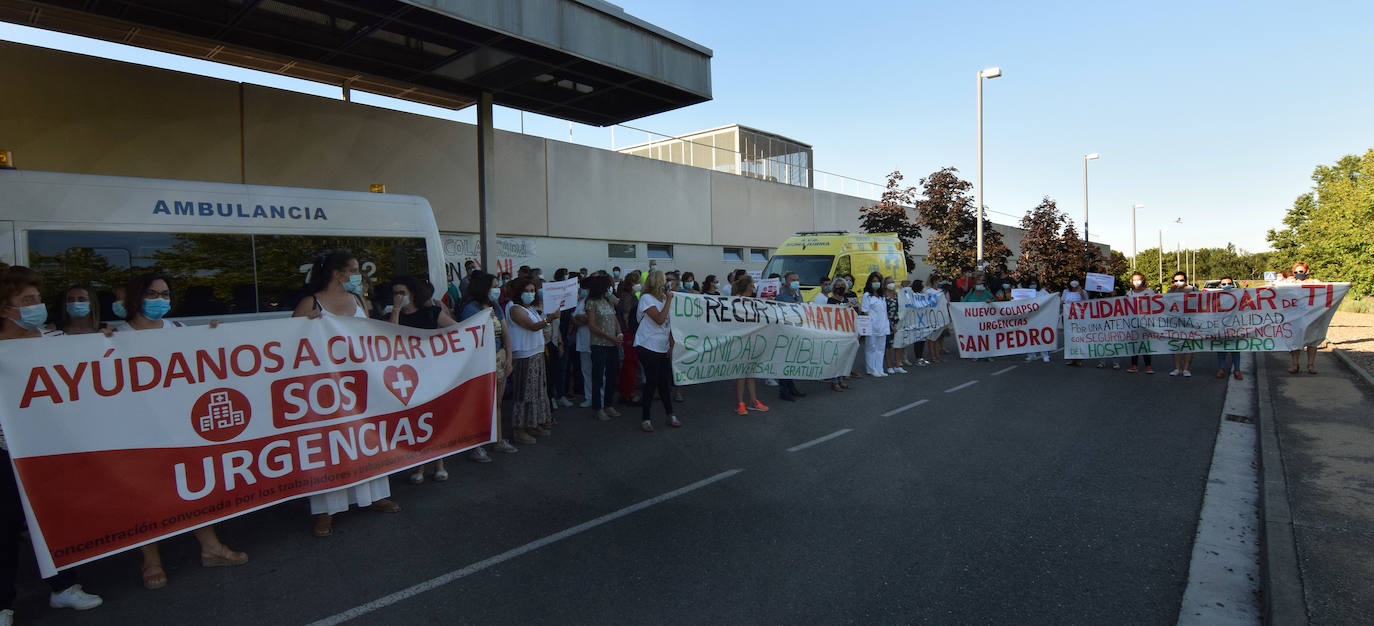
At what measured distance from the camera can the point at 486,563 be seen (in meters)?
4.36

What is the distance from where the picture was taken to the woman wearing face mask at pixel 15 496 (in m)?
3.71

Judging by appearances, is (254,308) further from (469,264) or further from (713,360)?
(469,264)

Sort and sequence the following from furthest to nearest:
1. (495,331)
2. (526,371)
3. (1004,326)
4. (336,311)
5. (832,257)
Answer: (832,257)
(1004,326)
(526,371)
(495,331)
(336,311)

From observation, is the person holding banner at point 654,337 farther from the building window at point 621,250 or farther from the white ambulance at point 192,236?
the building window at point 621,250

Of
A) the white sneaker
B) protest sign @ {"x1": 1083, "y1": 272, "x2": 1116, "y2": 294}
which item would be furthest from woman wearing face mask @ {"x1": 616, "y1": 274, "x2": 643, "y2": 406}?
protest sign @ {"x1": 1083, "y1": 272, "x2": 1116, "y2": 294}

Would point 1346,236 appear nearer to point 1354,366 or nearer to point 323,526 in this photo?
point 1354,366

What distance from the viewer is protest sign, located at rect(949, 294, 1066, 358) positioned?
13.8 m

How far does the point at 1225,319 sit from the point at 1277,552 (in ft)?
30.0

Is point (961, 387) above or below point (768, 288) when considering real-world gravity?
below

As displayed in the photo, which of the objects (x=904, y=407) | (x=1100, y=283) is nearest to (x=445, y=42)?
(x=904, y=407)

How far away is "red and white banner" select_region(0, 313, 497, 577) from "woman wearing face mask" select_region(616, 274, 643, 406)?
166 inches

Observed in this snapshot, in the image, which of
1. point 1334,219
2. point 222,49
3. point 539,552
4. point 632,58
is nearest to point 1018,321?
point 632,58

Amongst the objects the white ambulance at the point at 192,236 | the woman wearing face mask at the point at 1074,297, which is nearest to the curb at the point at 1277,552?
the woman wearing face mask at the point at 1074,297

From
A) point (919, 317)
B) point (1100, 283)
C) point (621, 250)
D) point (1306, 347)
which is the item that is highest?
point (621, 250)
